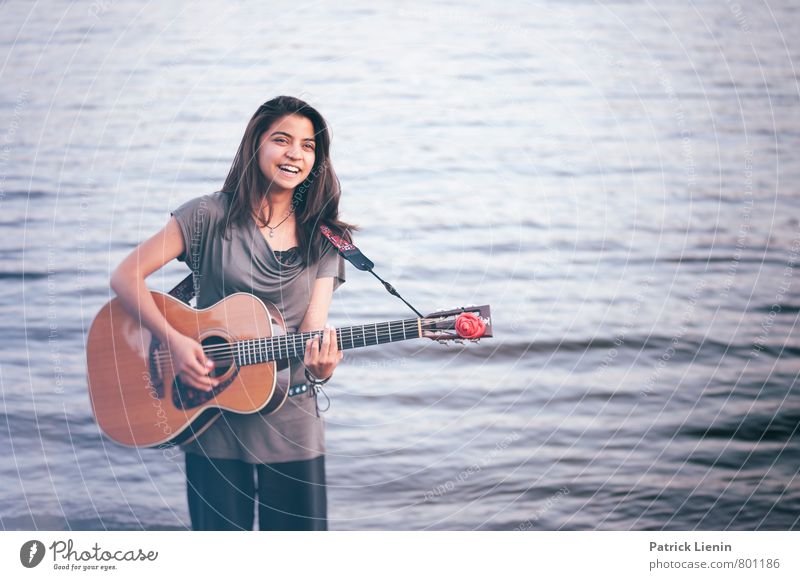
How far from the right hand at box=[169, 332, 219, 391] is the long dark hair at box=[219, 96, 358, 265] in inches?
12.9

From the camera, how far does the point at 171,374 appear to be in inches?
130

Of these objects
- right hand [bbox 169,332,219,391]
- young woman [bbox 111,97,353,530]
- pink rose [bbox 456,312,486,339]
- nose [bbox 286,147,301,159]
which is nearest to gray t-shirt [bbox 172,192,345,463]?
young woman [bbox 111,97,353,530]

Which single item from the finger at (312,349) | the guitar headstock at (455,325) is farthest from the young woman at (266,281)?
the guitar headstock at (455,325)

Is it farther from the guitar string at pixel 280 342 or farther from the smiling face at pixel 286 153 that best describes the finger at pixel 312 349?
the smiling face at pixel 286 153

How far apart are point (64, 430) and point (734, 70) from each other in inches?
87.6

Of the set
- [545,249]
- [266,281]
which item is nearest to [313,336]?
[266,281]

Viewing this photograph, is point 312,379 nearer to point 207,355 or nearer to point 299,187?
point 207,355

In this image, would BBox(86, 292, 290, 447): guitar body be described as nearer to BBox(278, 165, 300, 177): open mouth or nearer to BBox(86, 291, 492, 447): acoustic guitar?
BBox(86, 291, 492, 447): acoustic guitar

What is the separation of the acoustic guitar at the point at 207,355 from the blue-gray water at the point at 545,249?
0.08 meters

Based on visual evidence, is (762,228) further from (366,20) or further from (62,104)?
(62,104)

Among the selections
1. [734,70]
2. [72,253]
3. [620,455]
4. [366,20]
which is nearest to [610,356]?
[620,455]

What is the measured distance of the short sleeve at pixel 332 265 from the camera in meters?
3.26

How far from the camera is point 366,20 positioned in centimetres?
344
